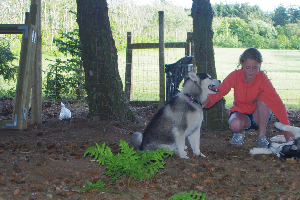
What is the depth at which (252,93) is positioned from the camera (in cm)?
495

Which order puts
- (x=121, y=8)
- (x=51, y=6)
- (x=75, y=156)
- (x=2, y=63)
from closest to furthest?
(x=75, y=156)
(x=2, y=63)
(x=121, y=8)
(x=51, y=6)

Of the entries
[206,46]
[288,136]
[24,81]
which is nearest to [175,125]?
[288,136]

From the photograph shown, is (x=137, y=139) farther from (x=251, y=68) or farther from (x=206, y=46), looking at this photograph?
(x=206, y=46)

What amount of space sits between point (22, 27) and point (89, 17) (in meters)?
1.35

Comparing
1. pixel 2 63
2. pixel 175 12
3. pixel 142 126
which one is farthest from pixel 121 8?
pixel 142 126

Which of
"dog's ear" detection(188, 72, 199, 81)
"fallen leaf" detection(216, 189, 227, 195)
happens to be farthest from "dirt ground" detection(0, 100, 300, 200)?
"dog's ear" detection(188, 72, 199, 81)

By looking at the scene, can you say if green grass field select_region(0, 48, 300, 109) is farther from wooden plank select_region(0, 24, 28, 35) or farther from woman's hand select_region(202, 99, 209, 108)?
woman's hand select_region(202, 99, 209, 108)

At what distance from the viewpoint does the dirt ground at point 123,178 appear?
306 cm

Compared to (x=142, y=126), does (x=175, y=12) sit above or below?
above

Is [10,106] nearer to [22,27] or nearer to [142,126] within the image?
[22,27]

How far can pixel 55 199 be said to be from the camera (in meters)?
2.87

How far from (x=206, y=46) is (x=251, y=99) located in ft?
4.84

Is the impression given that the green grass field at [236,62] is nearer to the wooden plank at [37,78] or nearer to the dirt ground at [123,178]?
the wooden plank at [37,78]

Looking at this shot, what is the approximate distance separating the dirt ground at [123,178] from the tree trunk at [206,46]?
18.7 inches
